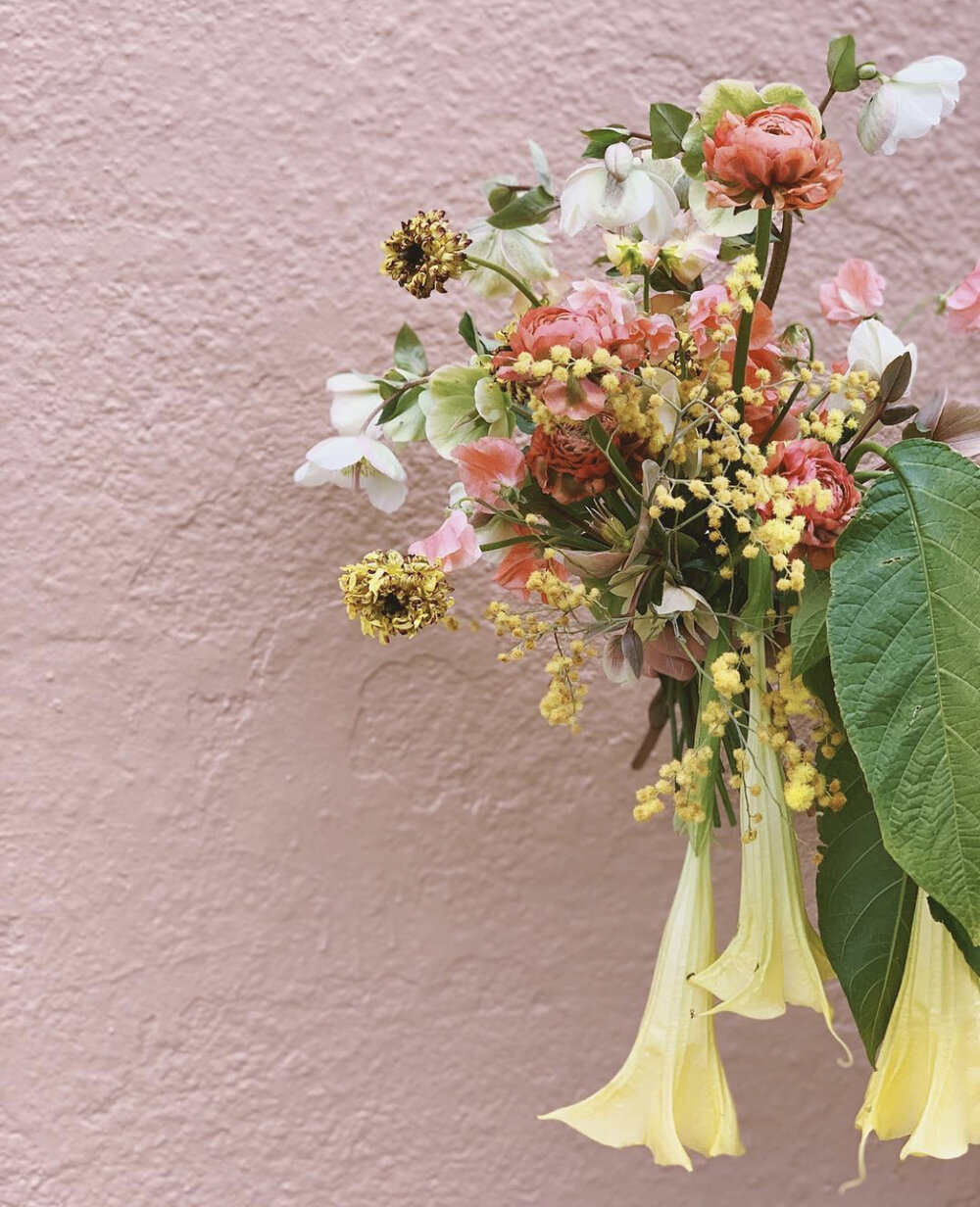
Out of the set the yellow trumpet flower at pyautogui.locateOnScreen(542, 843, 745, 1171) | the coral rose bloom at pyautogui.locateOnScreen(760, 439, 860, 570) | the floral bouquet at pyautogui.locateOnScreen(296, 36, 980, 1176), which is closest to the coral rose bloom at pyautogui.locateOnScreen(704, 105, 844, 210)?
the floral bouquet at pyautogui.locateOnScreen(296, 36, 980, 1176)

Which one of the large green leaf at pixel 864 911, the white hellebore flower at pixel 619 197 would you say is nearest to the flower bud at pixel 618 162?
the white hellebore flower at pixel 619 197

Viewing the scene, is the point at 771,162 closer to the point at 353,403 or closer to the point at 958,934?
the point at 353,403

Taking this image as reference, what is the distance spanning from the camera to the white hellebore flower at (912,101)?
1.90 feet

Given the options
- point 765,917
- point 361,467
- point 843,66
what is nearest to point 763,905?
point 765,917

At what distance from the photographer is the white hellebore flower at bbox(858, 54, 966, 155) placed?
1.90 feet

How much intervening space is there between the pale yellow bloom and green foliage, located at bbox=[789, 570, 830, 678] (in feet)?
0.07

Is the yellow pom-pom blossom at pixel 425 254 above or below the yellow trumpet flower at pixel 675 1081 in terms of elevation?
above

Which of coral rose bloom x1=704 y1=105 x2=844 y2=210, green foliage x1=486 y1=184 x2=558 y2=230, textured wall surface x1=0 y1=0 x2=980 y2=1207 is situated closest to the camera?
coral rose bloom x1=704 y1=105 x2=844 y2=210

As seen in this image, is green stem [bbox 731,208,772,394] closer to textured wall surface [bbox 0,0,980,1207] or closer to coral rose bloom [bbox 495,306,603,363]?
coral rose bloom [bbox 495,306,603,363]

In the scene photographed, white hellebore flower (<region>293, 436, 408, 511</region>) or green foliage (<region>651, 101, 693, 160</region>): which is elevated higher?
green foliage (<region>651, 101, 693, 160</region>)

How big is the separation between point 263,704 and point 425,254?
0.38 m

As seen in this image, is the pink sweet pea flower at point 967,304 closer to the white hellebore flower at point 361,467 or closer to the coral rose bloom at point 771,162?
the coral rose bloom at point 771,162

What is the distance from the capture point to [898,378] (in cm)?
57

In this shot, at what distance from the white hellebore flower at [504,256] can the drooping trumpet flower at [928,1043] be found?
1.37 ft
